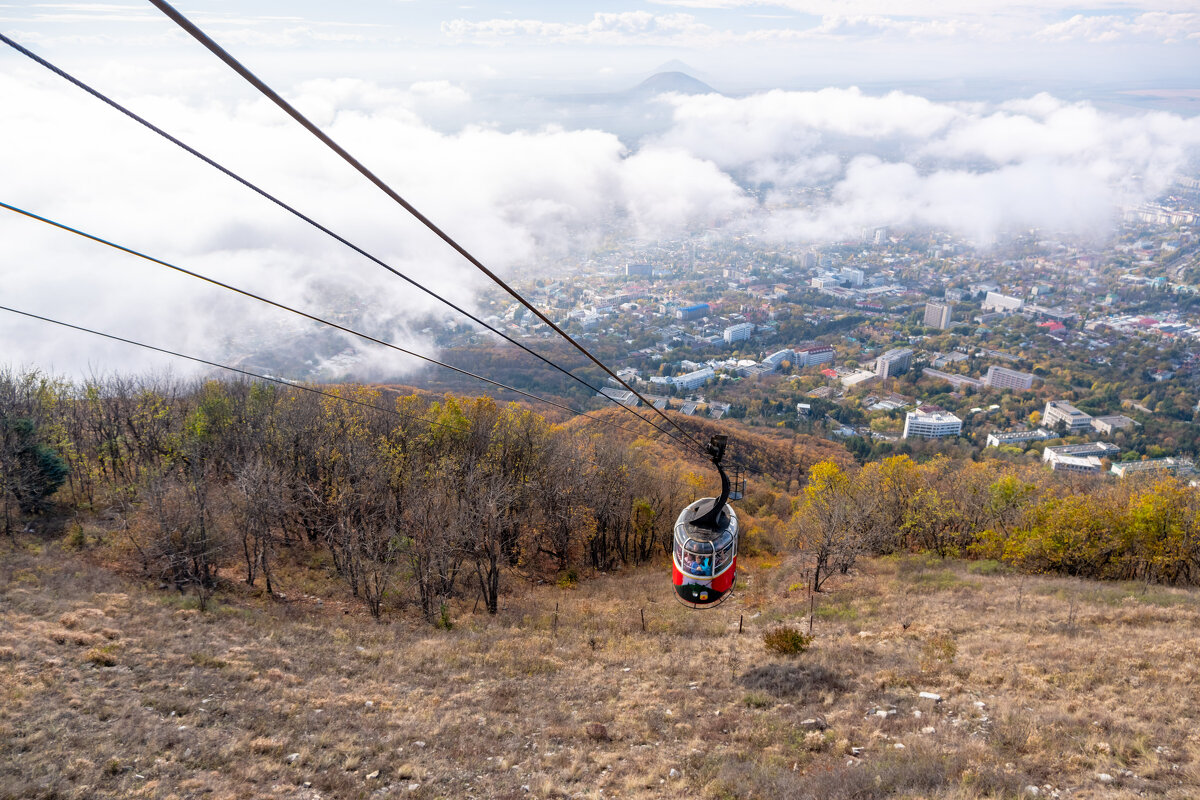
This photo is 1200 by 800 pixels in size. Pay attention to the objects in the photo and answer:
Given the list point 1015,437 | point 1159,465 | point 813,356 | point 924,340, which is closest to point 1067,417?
point 1015,437

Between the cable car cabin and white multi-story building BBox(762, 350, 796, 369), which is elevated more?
white multi-story building BBox(762, 350, 796, 369)

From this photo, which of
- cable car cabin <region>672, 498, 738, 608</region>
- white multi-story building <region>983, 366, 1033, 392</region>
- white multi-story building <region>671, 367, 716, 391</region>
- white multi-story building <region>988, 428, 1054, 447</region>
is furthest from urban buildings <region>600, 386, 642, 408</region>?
cable car cabin <region>672, 498, 738, 608</region>

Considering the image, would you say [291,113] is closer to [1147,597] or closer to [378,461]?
[378,461]

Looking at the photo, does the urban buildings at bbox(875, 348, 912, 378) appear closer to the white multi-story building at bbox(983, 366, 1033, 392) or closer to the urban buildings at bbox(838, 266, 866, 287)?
the white multi-story building at bbox(983, 366, 1033, 392)

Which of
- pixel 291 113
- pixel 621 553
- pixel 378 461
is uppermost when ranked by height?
pixel 291 113

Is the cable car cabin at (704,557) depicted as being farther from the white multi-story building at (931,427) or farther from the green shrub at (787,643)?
the white multi-story building at (931,427)

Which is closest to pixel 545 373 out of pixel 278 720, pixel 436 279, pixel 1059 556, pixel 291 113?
pixel 1059 556
